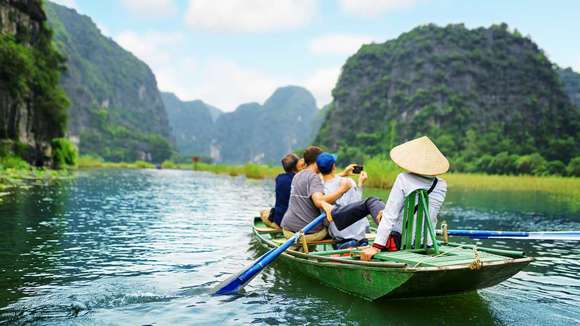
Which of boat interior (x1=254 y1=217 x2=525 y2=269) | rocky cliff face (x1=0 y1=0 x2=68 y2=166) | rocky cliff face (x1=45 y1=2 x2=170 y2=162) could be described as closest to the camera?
boat interior (x1=254 y1=217 x2=525 y2=269)

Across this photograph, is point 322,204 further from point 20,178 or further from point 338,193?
point 20,178

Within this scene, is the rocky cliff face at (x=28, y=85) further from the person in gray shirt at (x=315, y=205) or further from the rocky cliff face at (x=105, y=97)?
the rocky cliff face at (x=105, y=97)

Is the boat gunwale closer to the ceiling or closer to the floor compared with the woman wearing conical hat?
closer to the floor

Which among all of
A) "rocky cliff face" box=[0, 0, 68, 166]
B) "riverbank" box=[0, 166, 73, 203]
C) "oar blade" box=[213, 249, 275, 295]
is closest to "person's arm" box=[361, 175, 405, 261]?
"oar blade" box=[213, 249, 275, 295]

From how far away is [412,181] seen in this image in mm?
5125

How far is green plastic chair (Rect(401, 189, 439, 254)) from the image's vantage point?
5129 millimetres

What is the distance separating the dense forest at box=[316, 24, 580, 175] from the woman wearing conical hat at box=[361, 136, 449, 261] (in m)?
56.4

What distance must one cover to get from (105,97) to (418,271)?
167706 mm

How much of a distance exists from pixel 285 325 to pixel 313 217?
2.51 meters

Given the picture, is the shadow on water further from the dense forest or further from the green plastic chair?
the dense forest

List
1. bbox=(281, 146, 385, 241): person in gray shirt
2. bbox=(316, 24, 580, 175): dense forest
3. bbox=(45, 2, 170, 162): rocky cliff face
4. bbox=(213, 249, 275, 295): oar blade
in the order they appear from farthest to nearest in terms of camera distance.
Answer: bbox=(45, 2, 170, 162): rocky cliff face → bbox=(316, 24, 580, 175): dense forest → bbox=(281, 146, 385, 241): person in gray shirt → bbox=(213, 249, 275, 295): oar blade

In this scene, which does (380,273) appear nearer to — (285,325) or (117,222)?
(285,325)

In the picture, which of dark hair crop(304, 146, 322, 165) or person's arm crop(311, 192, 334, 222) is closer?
person's arm crop(311, 192, 334, 222)

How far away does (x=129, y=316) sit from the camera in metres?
4.89
